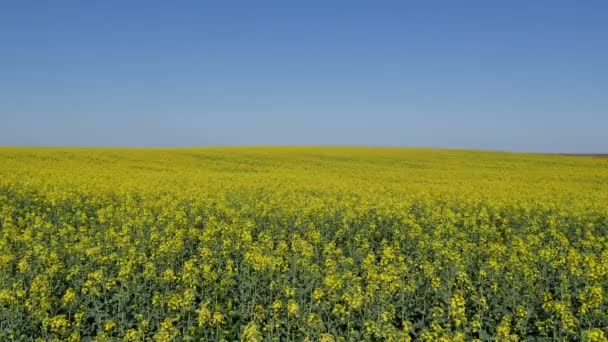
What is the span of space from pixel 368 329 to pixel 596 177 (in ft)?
118

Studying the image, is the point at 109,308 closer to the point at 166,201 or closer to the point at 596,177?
the point at 166,201

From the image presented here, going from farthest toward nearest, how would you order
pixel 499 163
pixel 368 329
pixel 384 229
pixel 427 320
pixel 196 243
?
1. pixel 499 163
2. pixel 384 229
3. pixel 196 243
4. pixel 427 320
5. pixel 368 329

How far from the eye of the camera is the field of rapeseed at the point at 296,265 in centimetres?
682

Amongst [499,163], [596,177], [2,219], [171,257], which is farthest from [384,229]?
[499,163]

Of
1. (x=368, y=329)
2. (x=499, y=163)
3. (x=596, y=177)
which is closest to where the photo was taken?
(x=368, y=329)

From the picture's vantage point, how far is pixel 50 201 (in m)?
17.8

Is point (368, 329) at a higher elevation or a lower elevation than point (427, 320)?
higher

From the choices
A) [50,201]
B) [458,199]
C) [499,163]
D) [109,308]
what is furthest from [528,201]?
[499,163]

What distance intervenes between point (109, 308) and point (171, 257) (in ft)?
9.46

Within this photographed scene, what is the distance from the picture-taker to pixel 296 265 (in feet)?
31.6

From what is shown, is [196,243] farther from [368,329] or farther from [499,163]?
[499,163]

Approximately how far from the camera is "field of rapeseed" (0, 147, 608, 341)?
6.82 meters

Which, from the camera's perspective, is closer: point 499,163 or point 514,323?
point 514,323

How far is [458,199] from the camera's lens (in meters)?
20.8
